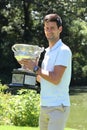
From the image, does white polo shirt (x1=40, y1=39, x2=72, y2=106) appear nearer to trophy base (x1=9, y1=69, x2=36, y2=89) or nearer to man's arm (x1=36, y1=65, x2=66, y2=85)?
man's arm (x1=36, y1=65, x2=66, y2=85)

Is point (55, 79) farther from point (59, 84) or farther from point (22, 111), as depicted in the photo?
point (22, 111)

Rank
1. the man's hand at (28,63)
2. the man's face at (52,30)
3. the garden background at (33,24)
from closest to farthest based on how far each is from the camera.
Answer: the man's hand at (28,63) < the man's face at (52,30) < the garden background at (33,24)

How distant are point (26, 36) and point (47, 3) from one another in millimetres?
3499

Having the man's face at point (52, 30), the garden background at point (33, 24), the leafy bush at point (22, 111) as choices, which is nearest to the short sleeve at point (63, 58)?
the man's face at point (52, 30)

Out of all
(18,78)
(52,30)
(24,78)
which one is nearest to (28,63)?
(52,30)

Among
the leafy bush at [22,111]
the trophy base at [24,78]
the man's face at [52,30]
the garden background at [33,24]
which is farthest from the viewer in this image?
the garden background at [33,24]

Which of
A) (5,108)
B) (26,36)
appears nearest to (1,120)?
(5,108)

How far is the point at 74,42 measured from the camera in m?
39.3

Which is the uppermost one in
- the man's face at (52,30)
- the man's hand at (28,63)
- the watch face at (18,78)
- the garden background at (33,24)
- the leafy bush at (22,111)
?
the man's face at (52,30)

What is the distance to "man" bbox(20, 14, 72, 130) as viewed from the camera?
13.3ft

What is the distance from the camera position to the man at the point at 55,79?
4039 mm

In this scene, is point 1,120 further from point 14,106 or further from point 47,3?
point 47,3

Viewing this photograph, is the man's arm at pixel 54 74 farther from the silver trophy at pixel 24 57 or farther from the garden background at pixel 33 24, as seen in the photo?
the garden background at pixel 33 24

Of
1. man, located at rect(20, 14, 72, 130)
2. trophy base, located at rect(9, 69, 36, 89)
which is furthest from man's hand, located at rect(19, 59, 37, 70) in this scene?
trophy base, located at rect(9, 69, 36, 89)
